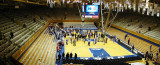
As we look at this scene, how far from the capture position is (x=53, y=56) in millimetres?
13867

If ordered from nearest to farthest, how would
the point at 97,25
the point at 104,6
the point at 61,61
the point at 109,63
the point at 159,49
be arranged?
the point at 109,63
the point at 61,61
the point at 159,49
the point at 97,25
the point at 104,6

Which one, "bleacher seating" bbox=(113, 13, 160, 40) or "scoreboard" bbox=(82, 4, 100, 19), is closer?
"bleacher seating" bbox=(113, 13, 160, 40)

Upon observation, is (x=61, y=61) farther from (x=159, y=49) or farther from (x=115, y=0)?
(x=115, y=0)

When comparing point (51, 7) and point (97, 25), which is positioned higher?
point (51, 7)

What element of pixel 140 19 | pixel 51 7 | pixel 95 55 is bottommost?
pixel 95 55

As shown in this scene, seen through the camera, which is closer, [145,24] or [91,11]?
[91,11]

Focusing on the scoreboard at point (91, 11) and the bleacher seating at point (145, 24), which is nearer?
the bleacher seating at point (145, 24)

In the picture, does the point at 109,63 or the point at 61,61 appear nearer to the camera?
the point at 109,63

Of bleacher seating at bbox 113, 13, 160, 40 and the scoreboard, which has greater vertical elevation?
the scoreboard

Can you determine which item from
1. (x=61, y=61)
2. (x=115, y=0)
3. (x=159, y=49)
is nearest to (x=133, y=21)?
(x=115, y=0)

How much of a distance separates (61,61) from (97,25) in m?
24.6

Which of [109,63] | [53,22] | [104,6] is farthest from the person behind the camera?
[104,6]

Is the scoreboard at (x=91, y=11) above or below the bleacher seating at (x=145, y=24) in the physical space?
above

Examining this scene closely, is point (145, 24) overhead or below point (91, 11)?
below
